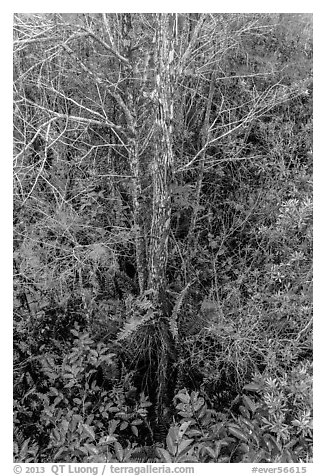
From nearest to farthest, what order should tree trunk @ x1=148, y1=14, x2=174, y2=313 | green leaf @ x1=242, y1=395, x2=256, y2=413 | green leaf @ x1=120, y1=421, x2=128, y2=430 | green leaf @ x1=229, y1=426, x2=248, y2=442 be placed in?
tree trunk @ x1=148, y1=14, x2=174, y2=313
green leaf @ x1=229, y1=426, x2=248, y2=442
green leaf @ x1=242, y1=395, x2=256, y2=413
green leaf @ x1=120, y1=421, x2=128, y2=430

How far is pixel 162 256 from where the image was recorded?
287cm

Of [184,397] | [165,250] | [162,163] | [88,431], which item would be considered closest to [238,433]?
[184,397]

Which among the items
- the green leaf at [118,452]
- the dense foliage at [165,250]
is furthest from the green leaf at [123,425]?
the green leaf at [118,452]

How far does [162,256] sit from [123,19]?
5.72 ft

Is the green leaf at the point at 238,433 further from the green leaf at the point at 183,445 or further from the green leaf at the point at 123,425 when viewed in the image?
the green leaf at the point at 123,425

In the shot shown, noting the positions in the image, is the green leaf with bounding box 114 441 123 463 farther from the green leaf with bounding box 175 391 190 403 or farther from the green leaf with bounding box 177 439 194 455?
the green leaf with bounding box 175 391 190 403

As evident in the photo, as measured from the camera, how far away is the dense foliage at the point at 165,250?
103 inches

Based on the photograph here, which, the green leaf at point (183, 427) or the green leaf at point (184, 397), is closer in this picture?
the green leaf at point (183, 427)

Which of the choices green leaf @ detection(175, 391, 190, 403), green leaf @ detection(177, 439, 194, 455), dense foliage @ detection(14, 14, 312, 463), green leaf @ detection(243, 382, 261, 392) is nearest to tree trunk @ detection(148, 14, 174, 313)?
dense foliage @ detection(14, 14, 312, 463)

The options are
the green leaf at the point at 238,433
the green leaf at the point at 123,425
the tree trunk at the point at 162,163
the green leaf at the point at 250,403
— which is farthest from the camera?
the green leaf at the point at 123,425

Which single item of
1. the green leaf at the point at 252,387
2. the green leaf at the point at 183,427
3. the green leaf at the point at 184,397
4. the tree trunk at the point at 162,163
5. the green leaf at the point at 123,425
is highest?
the tree trunk at the point at 162,163

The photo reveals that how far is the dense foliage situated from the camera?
262 centimetres
